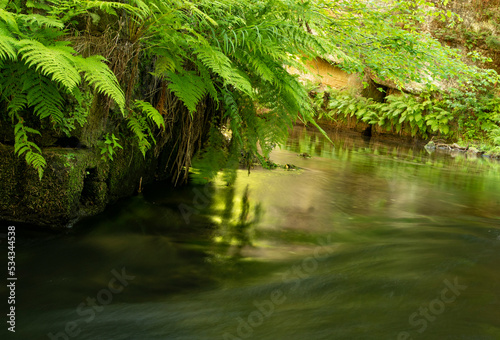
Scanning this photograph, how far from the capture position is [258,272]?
2289 mm

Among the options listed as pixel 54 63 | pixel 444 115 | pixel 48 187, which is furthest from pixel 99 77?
pixel 444 115

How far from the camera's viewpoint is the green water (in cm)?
168

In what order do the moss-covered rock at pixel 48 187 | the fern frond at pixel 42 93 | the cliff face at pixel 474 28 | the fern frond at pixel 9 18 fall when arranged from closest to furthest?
1. the fern frond at pixel 9 18
2. the fern frond at pixel 42 93
3. the moss-covered rock at pixel 48 187
4. the cliff face at pixel 474 28

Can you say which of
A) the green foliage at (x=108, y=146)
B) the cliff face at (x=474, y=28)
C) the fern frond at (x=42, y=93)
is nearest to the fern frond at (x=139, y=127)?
the green foliage at (x=108, y=146)

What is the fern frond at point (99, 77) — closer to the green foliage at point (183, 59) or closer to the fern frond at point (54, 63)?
the green foliage at point (183, 59)

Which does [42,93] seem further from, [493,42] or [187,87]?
[493,42]

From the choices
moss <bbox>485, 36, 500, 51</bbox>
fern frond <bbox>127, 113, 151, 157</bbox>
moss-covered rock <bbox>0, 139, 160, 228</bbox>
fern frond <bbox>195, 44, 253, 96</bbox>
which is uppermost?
moss <bbox>485, 36, 500, 51</bbox>

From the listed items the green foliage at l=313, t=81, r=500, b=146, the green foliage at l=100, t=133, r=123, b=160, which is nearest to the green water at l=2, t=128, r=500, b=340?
the green foliage at l=100, t=133, r=123, b=160

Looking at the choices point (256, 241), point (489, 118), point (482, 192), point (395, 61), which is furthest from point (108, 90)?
point (489, 118)

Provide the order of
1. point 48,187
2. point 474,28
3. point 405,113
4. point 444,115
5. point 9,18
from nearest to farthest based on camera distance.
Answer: point 9,18, point 48,187, point 444,115, point 405,113, point 474,28

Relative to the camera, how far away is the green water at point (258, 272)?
1681mm

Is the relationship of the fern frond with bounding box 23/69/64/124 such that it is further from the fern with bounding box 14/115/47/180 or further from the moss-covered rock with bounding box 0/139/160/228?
the moss-covered rock with bounding box 0/139/160/228

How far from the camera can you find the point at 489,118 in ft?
50.8

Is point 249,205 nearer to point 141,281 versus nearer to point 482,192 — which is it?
point 141,281
